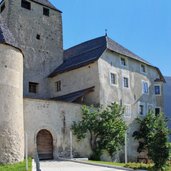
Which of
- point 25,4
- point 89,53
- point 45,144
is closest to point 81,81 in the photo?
point 89,53

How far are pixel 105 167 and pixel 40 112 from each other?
309 inches

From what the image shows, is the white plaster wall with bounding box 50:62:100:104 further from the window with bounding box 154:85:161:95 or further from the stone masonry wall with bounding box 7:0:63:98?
the window with bounding box 154:85:161:95

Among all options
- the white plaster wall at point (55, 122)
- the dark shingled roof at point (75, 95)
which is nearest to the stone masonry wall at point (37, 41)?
the dark shingled roof at point (75, 95)

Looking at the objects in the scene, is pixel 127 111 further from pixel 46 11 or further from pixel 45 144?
pixel 46 11

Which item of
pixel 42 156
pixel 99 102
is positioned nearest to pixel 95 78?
pixel 99 102

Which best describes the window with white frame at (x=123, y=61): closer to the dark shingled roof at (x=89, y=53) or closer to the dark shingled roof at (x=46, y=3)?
the dark shingled roof at (x=89, y=53)

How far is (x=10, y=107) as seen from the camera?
77.4ft

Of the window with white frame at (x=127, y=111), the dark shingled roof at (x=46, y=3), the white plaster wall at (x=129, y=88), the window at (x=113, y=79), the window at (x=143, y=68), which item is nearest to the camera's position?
the white plaster wall at (x=129, y=88)

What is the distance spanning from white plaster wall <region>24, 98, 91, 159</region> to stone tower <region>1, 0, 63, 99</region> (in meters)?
7.78

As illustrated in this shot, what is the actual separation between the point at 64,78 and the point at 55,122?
9355 millimetres

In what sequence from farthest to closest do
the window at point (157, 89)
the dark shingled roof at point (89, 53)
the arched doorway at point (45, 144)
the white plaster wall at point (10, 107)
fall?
1. the window at point (157, 89)
2. the dark shingled roof at point (89, 53)
3. the arched doorway at point (45, 144)
4. the white plaster wall at point (10, 107)

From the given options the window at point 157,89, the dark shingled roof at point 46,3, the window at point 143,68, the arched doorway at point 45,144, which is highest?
the dark shingled roof at point 46,3

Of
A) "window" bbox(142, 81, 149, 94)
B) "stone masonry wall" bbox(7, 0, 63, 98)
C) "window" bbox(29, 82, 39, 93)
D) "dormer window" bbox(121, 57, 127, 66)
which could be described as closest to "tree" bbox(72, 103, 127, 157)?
"dormer window" bbox(121, 57, 127, 66)

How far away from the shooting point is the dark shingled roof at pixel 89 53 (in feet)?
120
